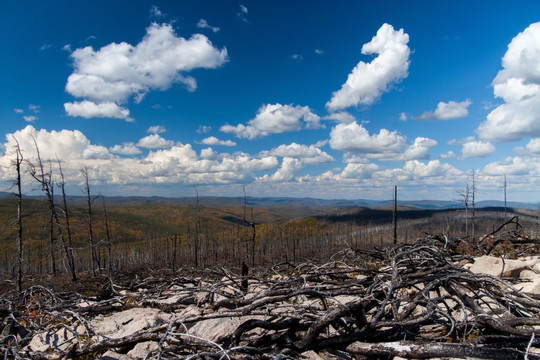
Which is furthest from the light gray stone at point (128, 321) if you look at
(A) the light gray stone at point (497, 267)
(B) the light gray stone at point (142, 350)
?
(A) the light gray stone at point (497, 267)

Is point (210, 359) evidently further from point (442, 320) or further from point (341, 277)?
point (341, 277)

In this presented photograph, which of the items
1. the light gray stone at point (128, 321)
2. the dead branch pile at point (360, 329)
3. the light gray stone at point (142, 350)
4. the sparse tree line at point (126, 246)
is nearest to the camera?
the dead branch pile at point (360, 329)

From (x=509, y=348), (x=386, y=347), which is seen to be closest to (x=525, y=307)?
(x=509, y=348)

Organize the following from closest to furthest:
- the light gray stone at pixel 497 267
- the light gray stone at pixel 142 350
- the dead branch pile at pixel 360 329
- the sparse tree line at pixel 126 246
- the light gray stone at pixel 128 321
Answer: the dead branch pile at pixel 360 329 < the light gray stone at pixel 142 350 < the light gray stone at pixel 128 321 < the light gray stone at pixel 497 267 < the sparse tree line at pixel 126 246

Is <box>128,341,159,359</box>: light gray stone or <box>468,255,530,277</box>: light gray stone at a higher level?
<box>468,255,530,277</box>: light gray stone

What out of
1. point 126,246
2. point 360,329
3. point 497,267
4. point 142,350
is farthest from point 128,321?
point 126,246

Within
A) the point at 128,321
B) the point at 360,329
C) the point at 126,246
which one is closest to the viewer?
the point at 360,329

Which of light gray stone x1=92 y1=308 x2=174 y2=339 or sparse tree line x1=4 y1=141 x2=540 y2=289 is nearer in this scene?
light gray stone x1=92 y1=308 x2=174 y2=339

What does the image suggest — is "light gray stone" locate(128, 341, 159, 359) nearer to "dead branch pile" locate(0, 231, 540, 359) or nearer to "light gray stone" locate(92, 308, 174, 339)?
"dead branch pile" locate(0, 231, 540, 359)

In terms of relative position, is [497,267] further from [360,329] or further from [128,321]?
[128,321]

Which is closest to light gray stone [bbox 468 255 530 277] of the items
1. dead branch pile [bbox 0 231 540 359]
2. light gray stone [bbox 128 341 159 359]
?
dead branch pile [bbox 0 231 540 359]

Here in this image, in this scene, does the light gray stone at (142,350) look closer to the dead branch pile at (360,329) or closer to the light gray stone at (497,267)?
the dead branch pile at (360,329)

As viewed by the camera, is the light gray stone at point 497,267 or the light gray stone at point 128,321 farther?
the light gray stone at point 497,267

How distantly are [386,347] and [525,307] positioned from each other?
1.93 meters
